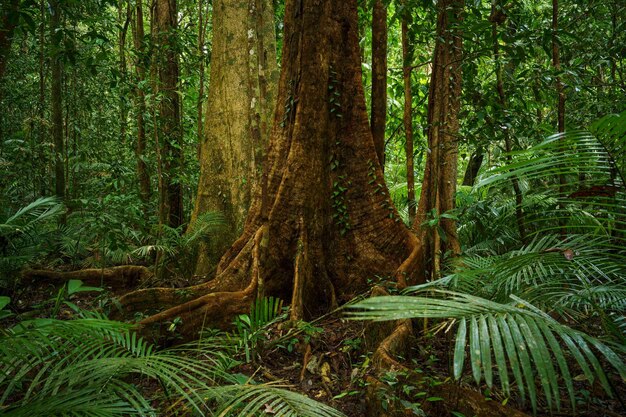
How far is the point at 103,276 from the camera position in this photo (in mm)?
4688

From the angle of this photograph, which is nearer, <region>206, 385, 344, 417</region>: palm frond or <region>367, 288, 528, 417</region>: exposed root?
<region>206, 385, 344, 417</region>: palm frond

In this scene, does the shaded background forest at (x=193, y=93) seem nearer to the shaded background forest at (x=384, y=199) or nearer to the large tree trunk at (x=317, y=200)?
the shaded background forest at (x=384, y=199)

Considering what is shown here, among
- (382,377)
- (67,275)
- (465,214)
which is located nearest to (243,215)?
(67,275)

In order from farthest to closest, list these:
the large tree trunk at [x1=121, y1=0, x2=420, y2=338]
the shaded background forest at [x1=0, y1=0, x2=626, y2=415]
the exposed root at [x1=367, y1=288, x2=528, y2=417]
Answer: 1. the large tree trunk at [x1=121, y1=0, x2=420, y2=338]
2. the shaded background forest at [x1=0, y1=0, x2=626, y2=415]
3. the exposed root at [x1=367, y1=288, x2=528, y2=417]

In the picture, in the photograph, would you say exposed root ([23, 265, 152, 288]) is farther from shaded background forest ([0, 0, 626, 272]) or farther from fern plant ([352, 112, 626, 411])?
fern plant ([352, 112, 626, 411])

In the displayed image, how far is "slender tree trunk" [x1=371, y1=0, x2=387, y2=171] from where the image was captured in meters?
Answer: 5.09

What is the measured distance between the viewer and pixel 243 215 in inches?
201

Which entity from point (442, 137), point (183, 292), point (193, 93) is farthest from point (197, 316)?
point (193, 93)

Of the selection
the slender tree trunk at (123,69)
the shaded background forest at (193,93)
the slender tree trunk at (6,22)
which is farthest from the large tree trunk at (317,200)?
the slender tree trunk at (123,69)

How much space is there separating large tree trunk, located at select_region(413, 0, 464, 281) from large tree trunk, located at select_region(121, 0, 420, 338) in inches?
11.8

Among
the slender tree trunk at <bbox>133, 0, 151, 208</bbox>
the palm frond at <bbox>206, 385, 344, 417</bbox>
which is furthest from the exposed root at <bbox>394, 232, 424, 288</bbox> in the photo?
the slender tree trunk at <bbox>133, 0, 151, 208</bbox>

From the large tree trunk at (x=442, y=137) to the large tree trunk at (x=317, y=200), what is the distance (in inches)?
11.8

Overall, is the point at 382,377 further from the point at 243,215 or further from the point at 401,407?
the point at 243,215

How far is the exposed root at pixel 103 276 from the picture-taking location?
471 cm
